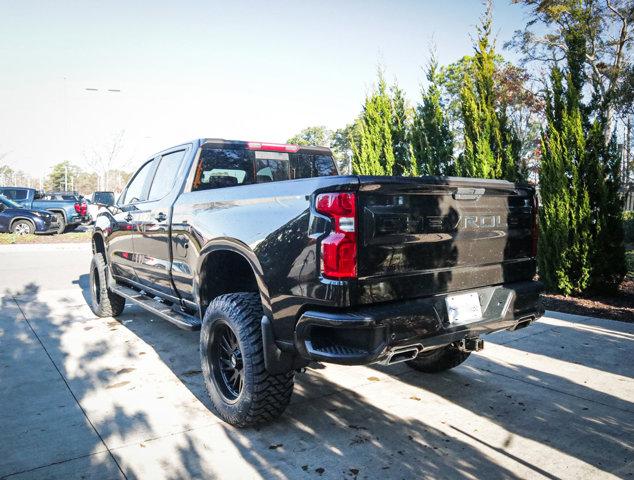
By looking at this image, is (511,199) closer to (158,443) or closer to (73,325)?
(158,443)

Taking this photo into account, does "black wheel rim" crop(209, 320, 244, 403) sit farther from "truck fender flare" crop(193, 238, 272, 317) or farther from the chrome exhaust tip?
the chrome exhaust tip

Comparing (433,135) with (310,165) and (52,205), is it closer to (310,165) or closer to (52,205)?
(310,165)

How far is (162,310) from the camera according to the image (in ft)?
13.7

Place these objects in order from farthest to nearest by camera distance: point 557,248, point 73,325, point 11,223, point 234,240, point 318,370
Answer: point 11,223, point 557,248, point 73,325, point 318,370, point 234,240

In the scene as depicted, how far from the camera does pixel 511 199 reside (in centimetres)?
327

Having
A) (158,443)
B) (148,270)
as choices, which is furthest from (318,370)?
(148,270)

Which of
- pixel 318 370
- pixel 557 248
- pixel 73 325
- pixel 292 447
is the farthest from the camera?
pixel 557 248

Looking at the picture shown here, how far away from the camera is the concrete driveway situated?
8.52 feet

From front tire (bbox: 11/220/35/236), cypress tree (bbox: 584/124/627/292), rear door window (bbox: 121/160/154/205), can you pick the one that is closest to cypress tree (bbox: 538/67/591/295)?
cypress tree (bbox: 584/124/627/292)

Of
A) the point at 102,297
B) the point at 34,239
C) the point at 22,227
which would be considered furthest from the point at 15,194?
the point at 102,297

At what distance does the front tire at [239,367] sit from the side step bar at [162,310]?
310 mm

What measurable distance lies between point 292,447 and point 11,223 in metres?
18.8

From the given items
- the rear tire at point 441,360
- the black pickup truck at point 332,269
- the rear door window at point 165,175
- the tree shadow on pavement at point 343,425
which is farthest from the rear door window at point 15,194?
the rear tire at point 441,360

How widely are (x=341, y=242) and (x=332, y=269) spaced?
149 mm
